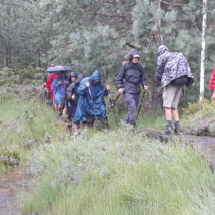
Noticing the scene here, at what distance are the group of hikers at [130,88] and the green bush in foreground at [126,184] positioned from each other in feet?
5.19

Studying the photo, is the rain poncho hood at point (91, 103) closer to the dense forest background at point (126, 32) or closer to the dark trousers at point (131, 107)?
the dark trousers at point (131, 107)

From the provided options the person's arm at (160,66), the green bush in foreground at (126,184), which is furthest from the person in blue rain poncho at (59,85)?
the green bush in foreground at (126,184)

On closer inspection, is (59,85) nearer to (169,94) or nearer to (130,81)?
(130,81)

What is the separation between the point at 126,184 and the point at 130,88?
5.69m

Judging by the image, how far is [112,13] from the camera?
15.4m

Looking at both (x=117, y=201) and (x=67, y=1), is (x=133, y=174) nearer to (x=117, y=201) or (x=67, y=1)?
(x=117, y=201)

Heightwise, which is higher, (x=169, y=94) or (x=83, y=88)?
(x=169, y=94)

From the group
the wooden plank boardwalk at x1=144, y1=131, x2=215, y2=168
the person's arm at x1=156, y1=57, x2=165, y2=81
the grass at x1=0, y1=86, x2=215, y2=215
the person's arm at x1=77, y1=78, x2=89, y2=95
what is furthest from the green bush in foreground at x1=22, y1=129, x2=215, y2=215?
the person's arm at x1=77, y1=78, x2=89, y2=95

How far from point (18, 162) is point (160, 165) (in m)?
3.93

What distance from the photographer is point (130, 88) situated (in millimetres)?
9914

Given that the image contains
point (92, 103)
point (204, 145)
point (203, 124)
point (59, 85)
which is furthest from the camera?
point (59, 85)

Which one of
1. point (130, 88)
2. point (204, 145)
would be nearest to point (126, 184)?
point (204, 145)

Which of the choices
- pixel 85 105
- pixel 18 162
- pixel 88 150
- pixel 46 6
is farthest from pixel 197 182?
pixel 46 6

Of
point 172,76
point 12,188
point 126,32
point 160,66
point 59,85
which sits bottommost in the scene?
point 12,188
